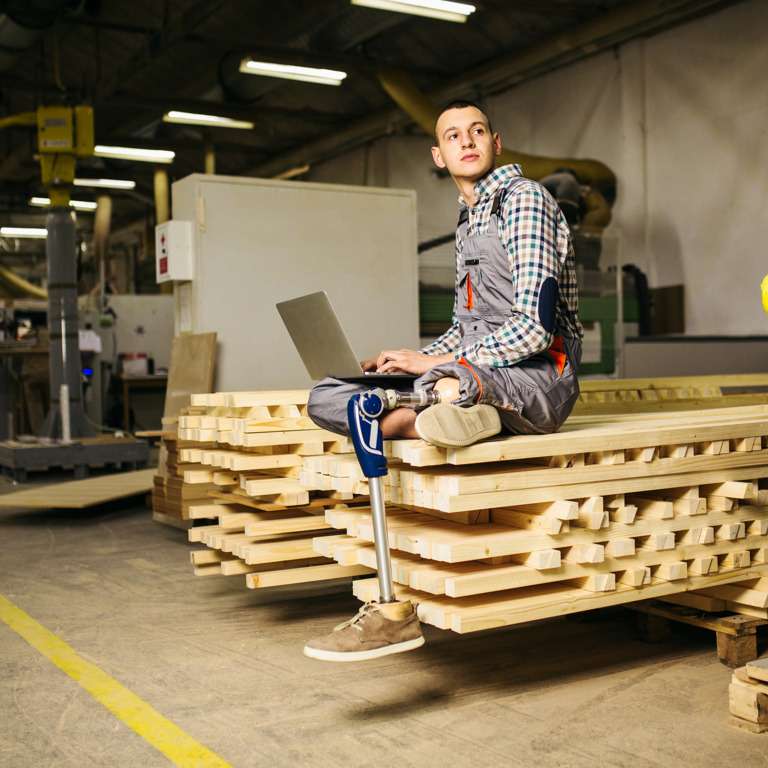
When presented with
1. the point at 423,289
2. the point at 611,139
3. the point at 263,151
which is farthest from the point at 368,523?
the point at 263,151

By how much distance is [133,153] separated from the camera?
46.9 ft

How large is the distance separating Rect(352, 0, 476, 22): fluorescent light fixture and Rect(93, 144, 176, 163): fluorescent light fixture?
21.3 ft

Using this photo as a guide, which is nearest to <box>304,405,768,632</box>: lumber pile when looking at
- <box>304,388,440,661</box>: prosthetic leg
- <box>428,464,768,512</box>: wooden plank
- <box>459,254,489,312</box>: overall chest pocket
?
<box>428,464,768,512</box>: wooden plank

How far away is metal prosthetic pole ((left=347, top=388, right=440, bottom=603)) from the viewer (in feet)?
8.14

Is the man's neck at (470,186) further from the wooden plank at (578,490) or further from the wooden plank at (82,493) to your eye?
the wooden plank at (82,493)

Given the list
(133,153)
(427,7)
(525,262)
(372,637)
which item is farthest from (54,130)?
(372,637)

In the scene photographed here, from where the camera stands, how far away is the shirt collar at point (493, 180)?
2893 mm

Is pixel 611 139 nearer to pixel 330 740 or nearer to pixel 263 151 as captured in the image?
pixel 263 151

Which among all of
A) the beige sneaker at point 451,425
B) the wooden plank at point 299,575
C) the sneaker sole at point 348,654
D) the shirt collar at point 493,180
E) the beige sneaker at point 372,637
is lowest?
the wooden plank at point 299,575

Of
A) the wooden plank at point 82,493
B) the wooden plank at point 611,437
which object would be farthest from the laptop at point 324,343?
the wooden plank at point 82,493

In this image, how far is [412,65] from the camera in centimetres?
1255

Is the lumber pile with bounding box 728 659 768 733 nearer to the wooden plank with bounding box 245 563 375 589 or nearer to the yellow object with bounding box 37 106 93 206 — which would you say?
the wooden plank with bounding box 245 563 375 589

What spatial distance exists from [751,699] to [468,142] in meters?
1.97

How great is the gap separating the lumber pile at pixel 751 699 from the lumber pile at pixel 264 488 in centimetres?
164
